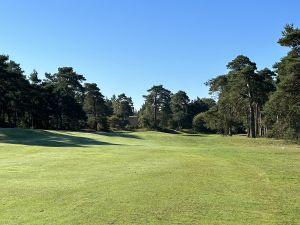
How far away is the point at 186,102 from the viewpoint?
5561 inches

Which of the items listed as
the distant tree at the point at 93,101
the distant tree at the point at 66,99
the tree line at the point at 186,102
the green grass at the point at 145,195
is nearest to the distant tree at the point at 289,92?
the tree line at the point at 186,102

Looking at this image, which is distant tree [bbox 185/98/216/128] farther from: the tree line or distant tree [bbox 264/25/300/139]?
distant tree [bbox 264/25/300/139]

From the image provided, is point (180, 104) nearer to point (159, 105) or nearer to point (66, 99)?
point (159, 105)

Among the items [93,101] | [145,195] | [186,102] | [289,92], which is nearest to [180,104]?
[186,102]

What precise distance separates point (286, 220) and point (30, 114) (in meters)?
90.5

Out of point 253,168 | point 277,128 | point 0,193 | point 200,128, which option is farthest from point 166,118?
point 0,193

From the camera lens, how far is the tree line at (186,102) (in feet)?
150

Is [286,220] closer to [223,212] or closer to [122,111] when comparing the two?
[223,212]

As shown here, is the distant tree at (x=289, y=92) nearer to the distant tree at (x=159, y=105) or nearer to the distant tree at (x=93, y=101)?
the distant tree at (x=93, y=101)

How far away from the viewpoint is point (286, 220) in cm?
930

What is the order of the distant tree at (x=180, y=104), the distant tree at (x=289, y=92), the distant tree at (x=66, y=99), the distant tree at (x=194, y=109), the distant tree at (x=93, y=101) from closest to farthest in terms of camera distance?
the distant tree at (x=289, y=92) → the distant tree at (x=66, y=99) → the distant tree at (x=93, y=101) → the distant tree at (x=180, y=104) → the distant tree at (x=194, y=109)

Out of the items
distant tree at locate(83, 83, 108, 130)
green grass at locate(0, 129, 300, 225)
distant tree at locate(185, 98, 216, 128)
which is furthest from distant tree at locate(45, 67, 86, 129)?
green grass at locate(0, 129, 300, 225)

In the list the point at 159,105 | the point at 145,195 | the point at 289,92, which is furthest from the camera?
the point at 159,105

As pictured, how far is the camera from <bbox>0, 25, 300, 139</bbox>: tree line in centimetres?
4569
